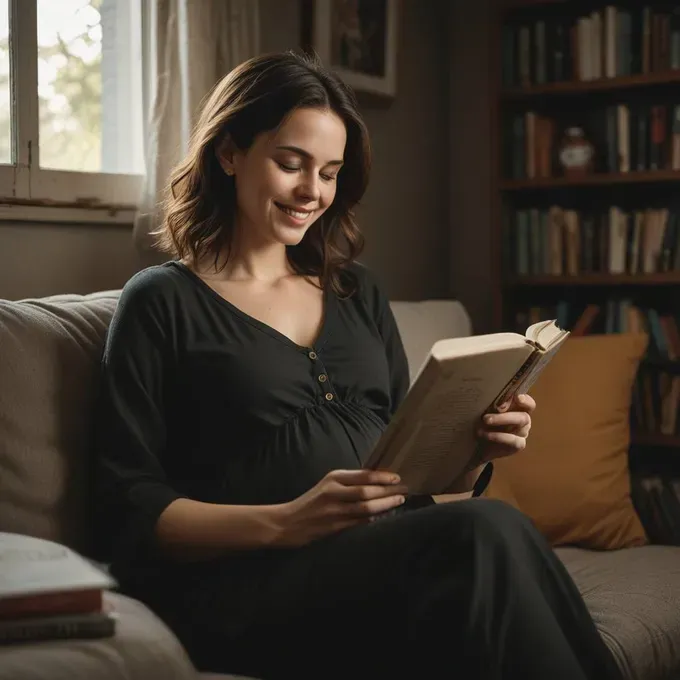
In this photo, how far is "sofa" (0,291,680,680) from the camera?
39.2 inches

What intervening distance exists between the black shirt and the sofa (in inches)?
2.2

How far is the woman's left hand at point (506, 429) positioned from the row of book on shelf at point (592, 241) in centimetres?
160

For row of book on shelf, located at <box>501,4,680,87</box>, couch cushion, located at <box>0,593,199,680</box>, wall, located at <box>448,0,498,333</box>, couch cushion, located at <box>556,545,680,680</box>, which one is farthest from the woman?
wall, located at <box>448,0,498,333</box>

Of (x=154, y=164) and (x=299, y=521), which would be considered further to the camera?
(x=154, y=164)

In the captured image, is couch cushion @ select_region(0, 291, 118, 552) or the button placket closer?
couch cushion @ select_region(0, 291, 118, 552)

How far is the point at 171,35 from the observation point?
2.17m

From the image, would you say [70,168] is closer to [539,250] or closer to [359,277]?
[359,277]

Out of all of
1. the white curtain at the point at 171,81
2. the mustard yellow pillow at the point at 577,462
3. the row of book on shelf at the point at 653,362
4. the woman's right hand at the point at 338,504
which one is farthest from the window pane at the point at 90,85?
the row of book on shelf at the point at 653,362

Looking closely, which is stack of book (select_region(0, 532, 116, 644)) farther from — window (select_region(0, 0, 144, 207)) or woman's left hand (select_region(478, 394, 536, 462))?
window (select_region(0, 0, 144, 207))

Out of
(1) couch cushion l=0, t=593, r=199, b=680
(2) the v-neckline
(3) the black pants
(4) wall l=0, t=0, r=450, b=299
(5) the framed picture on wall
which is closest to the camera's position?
(1) couch cushion l=0, t=593, r=199, b=680

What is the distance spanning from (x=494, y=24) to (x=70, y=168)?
1.40 meters

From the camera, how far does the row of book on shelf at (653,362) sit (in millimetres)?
2930

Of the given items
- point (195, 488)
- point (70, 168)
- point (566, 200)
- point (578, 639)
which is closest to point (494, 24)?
point (566, 200)

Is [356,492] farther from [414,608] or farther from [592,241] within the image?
[592,241]
